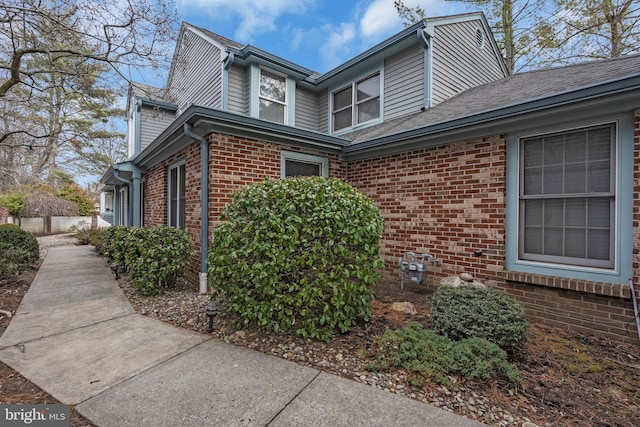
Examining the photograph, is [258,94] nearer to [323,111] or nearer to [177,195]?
[323,111]

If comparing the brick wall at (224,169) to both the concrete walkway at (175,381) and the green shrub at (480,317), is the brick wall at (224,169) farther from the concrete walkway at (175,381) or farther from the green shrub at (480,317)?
the green shrub at (480,317)

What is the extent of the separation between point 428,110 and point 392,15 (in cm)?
636

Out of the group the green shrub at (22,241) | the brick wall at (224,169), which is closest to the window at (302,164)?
the brick wall at (224,169)

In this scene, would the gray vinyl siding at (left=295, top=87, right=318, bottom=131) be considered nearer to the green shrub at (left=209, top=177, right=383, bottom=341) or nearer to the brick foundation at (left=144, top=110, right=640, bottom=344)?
the brick foundation at (left=144, top=110, right=640, bottom=344)

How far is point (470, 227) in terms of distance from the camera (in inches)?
174

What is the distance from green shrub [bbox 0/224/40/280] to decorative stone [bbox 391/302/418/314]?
6.82 m

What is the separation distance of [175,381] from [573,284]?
4.28 meters

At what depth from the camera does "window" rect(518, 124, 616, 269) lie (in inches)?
132

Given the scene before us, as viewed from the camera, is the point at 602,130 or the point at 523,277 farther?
the point at 523,277

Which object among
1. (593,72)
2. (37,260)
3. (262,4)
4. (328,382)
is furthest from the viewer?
(262,4)

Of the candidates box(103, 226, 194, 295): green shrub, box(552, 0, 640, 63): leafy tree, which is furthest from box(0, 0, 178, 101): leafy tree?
box(552, 0, 640, 63): leafy tree

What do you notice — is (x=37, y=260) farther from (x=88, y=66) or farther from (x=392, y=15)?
(x=392, y=15)

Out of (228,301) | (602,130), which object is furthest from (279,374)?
(602,130)

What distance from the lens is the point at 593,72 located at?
171 inches
